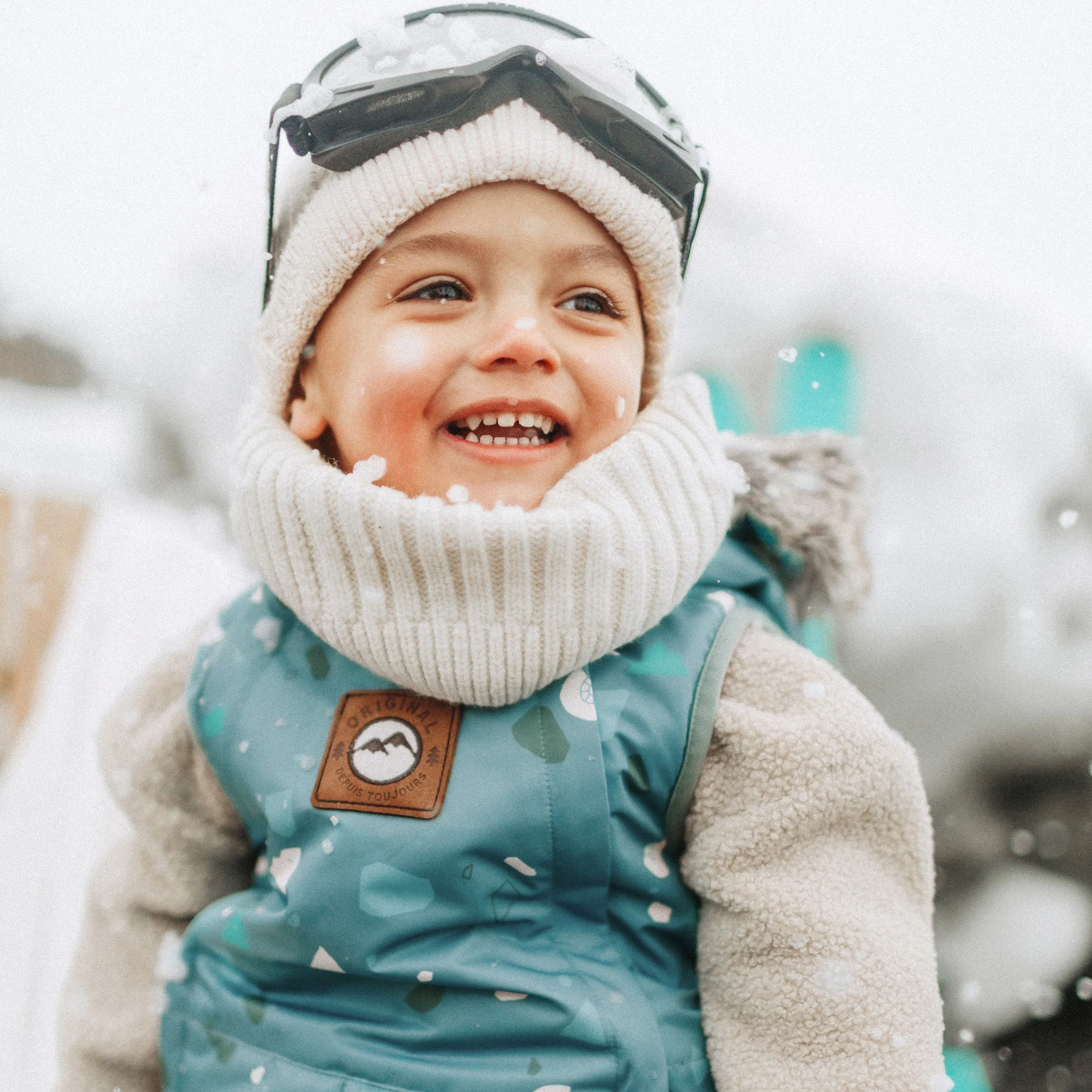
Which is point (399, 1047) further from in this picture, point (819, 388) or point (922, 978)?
point (819, 388)

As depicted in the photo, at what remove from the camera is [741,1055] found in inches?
28.7

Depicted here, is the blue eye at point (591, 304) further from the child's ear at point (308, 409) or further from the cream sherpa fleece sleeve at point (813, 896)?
the cream sherpa fleece sleeve at point (813, 896)

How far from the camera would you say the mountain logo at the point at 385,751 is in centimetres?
75

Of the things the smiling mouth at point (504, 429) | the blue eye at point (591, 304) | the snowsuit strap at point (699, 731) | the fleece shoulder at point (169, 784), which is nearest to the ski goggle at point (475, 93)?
the blue eye at point (591, 304)

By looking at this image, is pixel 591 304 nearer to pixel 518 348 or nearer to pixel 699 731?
pixel 518 348

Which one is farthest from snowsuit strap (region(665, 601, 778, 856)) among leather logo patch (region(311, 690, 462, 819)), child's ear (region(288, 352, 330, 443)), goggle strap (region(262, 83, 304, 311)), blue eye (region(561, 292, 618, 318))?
goggle strap (region(262, 83, 304, 311))

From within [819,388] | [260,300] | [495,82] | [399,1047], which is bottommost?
[399,1047]

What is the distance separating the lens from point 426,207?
0.79 metres

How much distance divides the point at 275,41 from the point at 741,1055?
1.30 meters

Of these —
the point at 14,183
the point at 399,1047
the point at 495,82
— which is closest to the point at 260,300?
the point at 495,82

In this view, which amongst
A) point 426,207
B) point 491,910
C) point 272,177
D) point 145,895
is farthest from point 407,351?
point 145,895

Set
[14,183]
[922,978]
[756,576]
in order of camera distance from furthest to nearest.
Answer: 1. [14,183]
2. [756,576]
3. [922,978]

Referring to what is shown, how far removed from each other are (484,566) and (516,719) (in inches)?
4.9

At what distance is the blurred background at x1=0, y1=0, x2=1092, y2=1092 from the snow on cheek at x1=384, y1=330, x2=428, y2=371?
1.86ft
